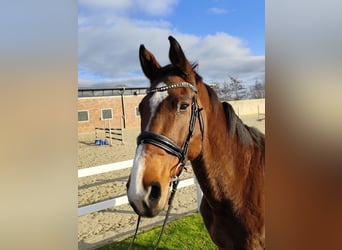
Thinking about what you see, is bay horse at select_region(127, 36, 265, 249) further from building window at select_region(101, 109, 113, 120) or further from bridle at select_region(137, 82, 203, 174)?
building window at select_region(101, 109, 113, 120)

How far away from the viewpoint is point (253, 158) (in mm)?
1430

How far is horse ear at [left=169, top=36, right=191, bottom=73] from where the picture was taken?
113 cm

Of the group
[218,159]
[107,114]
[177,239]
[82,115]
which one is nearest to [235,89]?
[218,159]

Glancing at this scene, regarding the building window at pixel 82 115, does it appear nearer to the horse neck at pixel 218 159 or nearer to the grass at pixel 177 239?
the horse neck at pixel 218 159

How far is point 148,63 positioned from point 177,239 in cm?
213

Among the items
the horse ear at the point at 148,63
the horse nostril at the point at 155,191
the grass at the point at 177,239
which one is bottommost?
the grass at the point at 177,239

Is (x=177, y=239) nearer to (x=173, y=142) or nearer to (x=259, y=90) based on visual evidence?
(x=173, y=142)

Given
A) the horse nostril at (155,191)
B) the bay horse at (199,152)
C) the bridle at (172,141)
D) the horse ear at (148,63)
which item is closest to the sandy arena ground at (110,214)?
the bay horse at (199,152)

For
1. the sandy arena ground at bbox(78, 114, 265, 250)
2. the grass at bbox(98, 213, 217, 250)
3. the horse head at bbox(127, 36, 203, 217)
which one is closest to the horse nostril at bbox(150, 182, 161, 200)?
the horse head at bbox(127, 36, 203, 217)

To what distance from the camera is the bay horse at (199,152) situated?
3.30 feet
